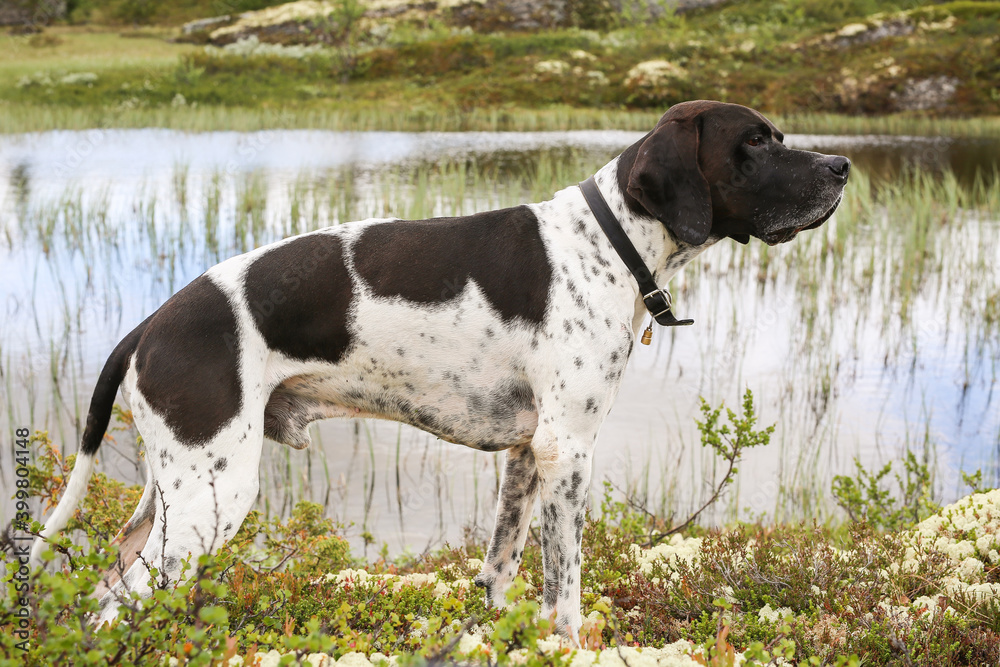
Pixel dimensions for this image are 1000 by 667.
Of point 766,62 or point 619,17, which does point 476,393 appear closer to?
point 766,62

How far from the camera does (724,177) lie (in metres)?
3.26

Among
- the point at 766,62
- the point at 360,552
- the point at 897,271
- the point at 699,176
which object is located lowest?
the point at 360,552

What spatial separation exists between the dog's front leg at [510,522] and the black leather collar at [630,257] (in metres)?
0.77

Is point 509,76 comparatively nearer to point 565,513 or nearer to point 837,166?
point 837,166

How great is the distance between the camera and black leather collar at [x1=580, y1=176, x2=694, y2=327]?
3172mm

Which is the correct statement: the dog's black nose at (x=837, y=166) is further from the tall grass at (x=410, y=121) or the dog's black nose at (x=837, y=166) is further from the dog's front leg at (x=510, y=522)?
the tall grass at (x=410, y=121)

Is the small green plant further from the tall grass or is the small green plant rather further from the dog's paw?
the tall grass

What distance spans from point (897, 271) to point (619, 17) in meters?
47.5

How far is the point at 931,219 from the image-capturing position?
1018cm

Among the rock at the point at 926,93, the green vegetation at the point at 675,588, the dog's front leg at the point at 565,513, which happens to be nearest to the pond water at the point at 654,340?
the green vegetation at the point at 675,588

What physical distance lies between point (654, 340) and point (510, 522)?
16.1 ft

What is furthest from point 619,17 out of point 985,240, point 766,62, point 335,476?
point 335,476

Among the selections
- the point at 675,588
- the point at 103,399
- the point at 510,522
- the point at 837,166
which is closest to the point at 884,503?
the point at 675,588

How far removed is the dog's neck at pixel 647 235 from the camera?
128 inches
